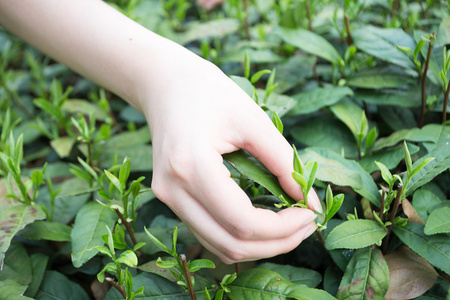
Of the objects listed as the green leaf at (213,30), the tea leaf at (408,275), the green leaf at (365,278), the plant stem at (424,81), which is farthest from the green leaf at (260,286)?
the green leaf at (213,30)

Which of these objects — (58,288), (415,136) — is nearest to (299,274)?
(415,136)

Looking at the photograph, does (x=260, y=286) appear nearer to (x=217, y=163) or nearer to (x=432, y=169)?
(x=217, y=163)

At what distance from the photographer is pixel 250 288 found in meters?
0.80


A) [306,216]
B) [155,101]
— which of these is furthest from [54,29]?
[306,216]

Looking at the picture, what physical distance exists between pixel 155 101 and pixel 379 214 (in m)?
0.56

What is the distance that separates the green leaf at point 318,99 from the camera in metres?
1.06

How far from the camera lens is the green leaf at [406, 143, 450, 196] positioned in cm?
80

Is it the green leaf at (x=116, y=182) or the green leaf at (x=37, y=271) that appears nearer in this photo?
the green leaf at (x=116, y=182)

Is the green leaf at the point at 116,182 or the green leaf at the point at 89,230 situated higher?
the green leaf at the point at 116,182

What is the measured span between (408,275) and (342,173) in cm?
27

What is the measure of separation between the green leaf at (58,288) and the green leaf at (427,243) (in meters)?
0.79

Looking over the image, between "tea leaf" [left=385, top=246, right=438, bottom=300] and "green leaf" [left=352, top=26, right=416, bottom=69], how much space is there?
21.0 inches

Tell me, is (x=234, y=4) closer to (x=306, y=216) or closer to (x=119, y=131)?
(x=119, y=131)

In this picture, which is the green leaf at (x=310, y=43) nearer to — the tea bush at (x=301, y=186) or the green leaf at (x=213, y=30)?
the tea bush at (x=301, y=186)
